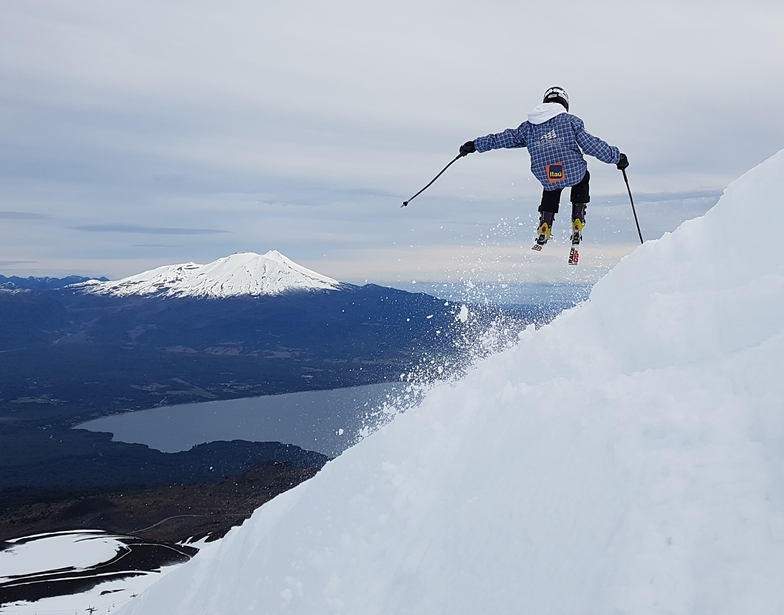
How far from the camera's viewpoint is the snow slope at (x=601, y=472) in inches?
154

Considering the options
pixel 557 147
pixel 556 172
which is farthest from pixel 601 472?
pixel 557 147

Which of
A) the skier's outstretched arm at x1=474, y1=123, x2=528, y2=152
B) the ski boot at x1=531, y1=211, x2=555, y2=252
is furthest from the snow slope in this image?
the skier's outstretched arm at x1=474, y1=123, x2=528, y2=152

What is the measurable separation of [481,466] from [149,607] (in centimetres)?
962

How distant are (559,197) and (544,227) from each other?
1.94 feet

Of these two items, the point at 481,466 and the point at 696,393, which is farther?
the point at 481,466

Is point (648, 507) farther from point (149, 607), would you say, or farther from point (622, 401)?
point (149, 607)

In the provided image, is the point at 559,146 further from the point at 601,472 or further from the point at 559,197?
the point at 601,472

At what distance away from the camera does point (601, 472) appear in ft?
15.5

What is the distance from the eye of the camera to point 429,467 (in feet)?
23.1

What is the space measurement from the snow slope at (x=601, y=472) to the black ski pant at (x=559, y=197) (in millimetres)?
2988

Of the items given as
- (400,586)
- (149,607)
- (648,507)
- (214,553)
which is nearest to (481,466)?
(400,586)

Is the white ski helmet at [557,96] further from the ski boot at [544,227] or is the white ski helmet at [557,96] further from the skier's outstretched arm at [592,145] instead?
the ski boot at [544,227]

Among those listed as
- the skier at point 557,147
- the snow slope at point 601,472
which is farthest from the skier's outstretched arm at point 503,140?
the snow slope at point 601,472

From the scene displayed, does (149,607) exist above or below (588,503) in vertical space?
below
